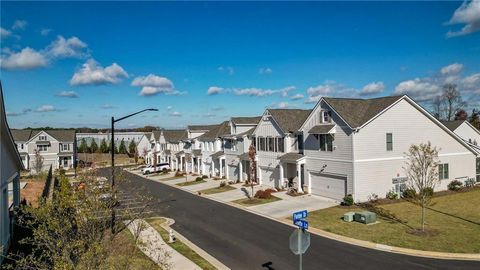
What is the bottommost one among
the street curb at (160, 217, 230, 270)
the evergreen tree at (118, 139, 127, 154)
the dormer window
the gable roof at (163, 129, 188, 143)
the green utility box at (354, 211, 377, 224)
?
the street curb at (160, 217, 230, 270)

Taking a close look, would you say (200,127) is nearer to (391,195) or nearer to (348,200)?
(348,200)

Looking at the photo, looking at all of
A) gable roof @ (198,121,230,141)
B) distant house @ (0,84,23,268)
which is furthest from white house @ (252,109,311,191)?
distant house @ (0,84,23,268)

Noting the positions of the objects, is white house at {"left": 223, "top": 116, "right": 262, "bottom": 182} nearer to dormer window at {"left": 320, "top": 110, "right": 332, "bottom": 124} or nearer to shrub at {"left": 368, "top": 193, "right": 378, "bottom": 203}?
dormer window at {"left": 320, "top": 110, "right": 332, "bottom": 124}

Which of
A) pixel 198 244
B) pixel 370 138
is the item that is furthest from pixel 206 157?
pixel 198 244

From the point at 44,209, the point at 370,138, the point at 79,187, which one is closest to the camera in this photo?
the point at 44,209

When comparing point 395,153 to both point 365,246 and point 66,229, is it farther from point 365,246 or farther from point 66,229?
point 66,229

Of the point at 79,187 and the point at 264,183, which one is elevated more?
the point at 79,187

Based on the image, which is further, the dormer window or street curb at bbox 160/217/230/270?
the dormer window

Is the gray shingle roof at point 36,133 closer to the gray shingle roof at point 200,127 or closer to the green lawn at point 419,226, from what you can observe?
the gray shingle roof at point 200,127
